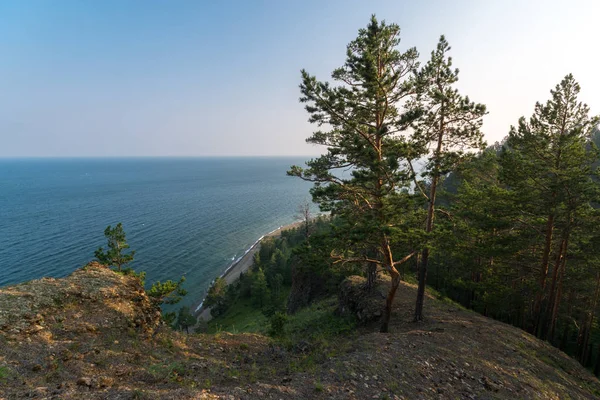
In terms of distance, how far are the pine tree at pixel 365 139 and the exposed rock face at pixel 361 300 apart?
4.26 meters

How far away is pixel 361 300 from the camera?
17.4 meters

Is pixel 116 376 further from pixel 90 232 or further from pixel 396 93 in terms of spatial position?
pixel 90 232

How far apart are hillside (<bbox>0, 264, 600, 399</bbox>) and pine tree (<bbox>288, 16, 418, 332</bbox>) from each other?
13.2 feet

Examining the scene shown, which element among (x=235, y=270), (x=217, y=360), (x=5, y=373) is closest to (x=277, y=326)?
(x=217, y=360)

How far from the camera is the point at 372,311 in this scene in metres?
16.2

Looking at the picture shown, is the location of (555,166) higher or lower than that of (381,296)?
higher

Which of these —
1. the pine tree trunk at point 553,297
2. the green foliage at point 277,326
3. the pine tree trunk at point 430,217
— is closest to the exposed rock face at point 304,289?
the green foliage at point 277,326

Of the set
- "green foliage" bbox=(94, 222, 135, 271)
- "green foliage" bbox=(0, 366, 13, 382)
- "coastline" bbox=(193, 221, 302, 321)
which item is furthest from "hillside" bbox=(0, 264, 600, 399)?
"coastline" bbox=(193, 221, 302, 321)

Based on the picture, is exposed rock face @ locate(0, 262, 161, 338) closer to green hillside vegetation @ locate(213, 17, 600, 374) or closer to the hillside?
the hillside

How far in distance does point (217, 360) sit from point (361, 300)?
34.0 feet

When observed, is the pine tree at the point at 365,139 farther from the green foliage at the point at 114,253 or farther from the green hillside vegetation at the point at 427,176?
the green foliage at the point at 114,253

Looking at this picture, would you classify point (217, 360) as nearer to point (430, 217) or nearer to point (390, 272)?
point (390, 272)

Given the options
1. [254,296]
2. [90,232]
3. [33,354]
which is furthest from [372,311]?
[90,232]

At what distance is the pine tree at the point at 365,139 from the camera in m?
10.7
